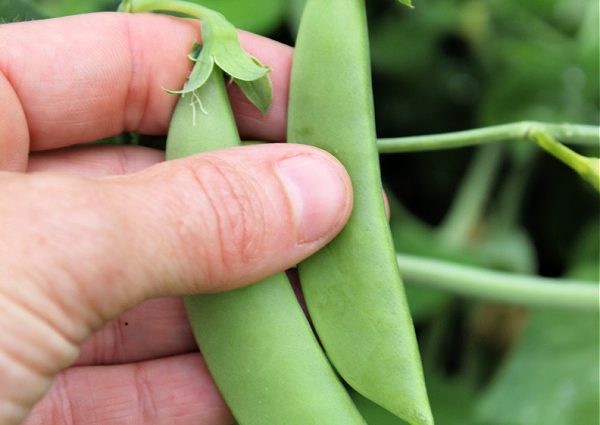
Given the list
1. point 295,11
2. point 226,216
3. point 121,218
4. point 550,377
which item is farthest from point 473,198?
point 121,218

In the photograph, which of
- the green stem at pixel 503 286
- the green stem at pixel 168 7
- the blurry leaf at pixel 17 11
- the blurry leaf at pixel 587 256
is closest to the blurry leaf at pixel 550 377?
the blurry leaf at pixel 587 256

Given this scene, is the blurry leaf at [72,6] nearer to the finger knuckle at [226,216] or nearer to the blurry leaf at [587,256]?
the finger knuckle at [226,216]

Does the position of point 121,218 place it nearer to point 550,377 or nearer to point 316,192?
point 316,192

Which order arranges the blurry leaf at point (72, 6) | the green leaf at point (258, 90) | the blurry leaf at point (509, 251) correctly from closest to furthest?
1. the green leaf at point (258, 90)
2. the blurry leaf at point (72, 6)
3. the blurry leaf at point (509, 251)

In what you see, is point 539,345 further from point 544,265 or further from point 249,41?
point 249,41

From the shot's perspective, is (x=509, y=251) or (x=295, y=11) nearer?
(x=295, y=11)
